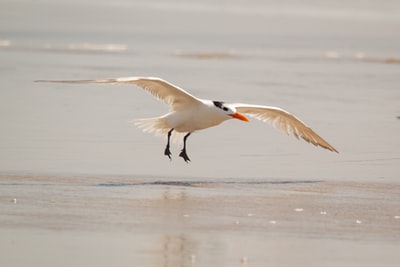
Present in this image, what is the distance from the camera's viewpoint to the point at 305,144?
50.3ft

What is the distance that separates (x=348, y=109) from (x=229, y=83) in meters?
4.17

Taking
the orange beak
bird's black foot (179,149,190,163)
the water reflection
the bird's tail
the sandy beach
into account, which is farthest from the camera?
the bird's tail

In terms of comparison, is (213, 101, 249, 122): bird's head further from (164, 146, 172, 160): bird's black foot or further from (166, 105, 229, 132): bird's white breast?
(164, 146, 172, 160): bird's black foot

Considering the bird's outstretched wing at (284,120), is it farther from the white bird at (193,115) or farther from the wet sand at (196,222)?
the wet sand at (196,222)

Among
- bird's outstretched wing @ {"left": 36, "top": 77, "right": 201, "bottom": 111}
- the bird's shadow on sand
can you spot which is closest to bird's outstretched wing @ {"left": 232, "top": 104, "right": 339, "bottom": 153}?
bird's outstretched wing @ {"left": 36, "top": 77, "right": 201, "bottom": 111}

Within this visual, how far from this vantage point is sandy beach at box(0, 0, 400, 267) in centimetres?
913

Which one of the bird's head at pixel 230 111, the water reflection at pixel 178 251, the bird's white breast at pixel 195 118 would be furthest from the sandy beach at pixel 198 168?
the bird's head at pixel 230 111

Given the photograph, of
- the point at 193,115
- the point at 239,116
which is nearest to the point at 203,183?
the point at 239,116

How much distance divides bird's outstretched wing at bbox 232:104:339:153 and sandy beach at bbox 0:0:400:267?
28cm

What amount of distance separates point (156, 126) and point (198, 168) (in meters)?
1.16

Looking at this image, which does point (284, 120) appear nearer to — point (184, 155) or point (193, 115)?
point (193, 115)

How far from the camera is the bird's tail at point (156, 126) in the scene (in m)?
14.1

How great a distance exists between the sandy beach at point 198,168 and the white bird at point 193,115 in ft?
0.97

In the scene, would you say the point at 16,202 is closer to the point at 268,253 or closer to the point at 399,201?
the point at 268,253
